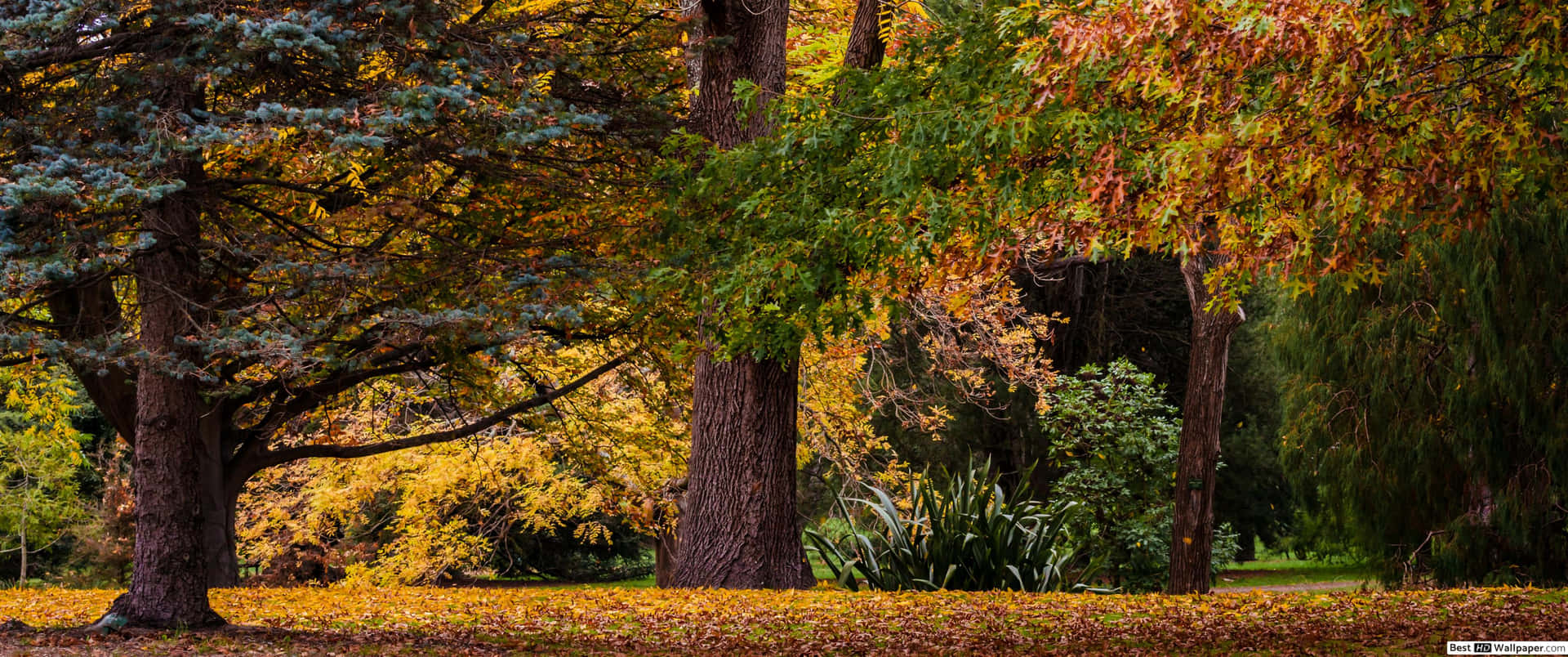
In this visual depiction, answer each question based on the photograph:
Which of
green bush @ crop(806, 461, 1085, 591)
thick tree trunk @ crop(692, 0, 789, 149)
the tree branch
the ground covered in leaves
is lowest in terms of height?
the ground covered in leaves

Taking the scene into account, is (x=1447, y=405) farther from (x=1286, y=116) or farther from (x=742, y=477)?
(x=1286, y=116)

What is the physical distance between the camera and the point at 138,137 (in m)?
6.66

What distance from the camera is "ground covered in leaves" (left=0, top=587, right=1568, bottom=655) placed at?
6.42 meters

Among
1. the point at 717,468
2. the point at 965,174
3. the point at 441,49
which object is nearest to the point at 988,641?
the point at 965,174

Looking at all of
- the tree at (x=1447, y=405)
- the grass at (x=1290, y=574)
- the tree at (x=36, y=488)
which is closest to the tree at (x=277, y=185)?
the tree at (x=1447, y=405)

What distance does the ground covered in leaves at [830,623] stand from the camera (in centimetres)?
642

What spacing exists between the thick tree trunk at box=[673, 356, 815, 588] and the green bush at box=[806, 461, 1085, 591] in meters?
0.66

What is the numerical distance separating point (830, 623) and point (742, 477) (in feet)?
8.18

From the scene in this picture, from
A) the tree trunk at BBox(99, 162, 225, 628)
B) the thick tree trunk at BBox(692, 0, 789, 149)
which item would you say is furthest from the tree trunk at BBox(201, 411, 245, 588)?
the thick tree trunk at BBox(692, 0, 789, 149)

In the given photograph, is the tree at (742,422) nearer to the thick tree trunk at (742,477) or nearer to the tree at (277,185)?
the thick tree trunk at (742,477)

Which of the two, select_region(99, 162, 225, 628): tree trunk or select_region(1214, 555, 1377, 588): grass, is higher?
select_region(99, 162, 225, 628): tree trunk

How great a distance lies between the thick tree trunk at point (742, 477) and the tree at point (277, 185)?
145cm

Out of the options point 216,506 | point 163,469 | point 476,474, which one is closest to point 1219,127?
point 163,469

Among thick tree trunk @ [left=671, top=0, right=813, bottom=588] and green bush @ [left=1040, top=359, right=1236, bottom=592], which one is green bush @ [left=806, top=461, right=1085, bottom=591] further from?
green bush @ [left=1040, top=359, right=1236, bottom=592]
